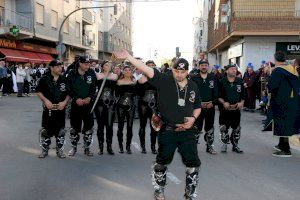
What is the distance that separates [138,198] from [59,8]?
1478 inches

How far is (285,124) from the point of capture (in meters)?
8.62

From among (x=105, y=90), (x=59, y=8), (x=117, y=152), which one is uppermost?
(x=59, y=8)

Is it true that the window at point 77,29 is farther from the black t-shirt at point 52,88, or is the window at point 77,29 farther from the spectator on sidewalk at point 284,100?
the spectator on sidewalk at point 284,100

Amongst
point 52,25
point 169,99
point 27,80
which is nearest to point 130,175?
point 169,99

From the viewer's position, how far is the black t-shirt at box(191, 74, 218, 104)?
862 centimetres

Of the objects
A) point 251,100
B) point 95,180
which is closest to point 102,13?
point 251,100

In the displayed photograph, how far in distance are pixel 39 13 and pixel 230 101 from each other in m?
30.2

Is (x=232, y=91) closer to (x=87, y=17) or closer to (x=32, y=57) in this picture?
(x=32, y=57)

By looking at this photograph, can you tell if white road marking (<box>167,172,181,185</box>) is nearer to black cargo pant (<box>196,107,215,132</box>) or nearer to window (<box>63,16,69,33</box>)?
black cargo pant (<box>196,107,215,132</box>)

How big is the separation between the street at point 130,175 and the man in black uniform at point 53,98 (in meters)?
0.49

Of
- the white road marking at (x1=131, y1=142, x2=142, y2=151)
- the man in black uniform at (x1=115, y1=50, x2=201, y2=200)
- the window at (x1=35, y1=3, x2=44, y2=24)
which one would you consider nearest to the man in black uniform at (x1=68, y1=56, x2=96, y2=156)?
the white road marking at (x1=131, y1=142, x2=142, y2=151)

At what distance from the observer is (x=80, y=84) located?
26.1 feet

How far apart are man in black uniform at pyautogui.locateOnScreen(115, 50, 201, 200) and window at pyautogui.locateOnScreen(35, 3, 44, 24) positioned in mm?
32072

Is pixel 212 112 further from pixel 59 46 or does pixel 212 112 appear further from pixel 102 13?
pixel 102 13
